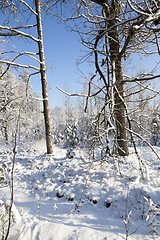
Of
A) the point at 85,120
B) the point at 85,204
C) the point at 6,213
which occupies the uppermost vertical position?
the point at 85,120

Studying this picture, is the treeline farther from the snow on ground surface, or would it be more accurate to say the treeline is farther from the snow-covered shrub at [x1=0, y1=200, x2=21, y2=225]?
the snow-covered shrub at [x1=0, y1=200, x2=21, y2=225]

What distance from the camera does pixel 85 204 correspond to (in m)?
2.32

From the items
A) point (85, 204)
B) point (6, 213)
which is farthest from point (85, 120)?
point (6, 213)

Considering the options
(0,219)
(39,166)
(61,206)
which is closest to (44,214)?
(61,206)

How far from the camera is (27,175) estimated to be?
3943 mm

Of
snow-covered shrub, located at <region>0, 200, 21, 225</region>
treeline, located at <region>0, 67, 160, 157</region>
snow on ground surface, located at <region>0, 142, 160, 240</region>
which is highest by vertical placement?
treeline, located at <region>0, 67, 160, 157</region>

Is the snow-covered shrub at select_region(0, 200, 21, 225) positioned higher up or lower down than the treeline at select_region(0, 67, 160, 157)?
lower down

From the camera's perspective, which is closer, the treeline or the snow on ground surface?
the snow on ground surface

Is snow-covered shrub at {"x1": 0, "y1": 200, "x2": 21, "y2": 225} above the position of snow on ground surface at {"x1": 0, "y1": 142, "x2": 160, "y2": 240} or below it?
above

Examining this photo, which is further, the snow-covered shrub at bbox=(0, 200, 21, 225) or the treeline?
the treeline

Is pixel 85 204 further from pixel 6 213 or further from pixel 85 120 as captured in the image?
pixel 85 120

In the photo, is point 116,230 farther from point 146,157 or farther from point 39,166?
point 39,166

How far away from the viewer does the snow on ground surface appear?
1.62 metres

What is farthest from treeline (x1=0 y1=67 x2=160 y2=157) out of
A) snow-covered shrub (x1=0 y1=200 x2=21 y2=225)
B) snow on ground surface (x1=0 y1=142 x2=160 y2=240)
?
snow-covered shrub (x1=0 y1=200 x2=21 y2=225)
